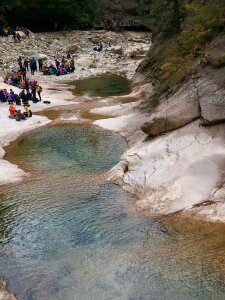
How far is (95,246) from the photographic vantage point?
15.8m

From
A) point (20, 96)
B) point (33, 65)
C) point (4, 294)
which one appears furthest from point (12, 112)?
point (4, 294)

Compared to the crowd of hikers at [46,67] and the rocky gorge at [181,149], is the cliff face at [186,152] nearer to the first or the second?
the rocky gorge at [181,149]

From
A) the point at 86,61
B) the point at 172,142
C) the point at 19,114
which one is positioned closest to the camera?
the point at 172,142

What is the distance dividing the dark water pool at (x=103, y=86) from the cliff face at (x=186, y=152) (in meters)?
17.5

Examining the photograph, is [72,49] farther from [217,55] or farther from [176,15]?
[217,55]

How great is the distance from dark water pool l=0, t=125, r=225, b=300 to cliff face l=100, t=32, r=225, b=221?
922 mm

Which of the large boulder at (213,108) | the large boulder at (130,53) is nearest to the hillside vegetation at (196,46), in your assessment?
the large boulder at (213,108)

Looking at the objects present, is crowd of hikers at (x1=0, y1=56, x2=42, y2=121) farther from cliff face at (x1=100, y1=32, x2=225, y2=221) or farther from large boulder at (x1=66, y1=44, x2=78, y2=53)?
large boulder at (x1=66, y1=44, x2=78, y2=53)

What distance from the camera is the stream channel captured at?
1343 cm

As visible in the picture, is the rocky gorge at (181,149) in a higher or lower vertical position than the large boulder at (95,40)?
higher


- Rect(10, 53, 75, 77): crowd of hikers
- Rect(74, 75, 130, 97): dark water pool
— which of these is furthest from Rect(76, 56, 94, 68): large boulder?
Rect(74, 75, 130, 97): dark water pool

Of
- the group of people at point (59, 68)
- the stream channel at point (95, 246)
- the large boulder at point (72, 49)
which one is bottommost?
the large boulder at point (72, 49)

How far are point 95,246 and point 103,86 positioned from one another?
32.6 meters

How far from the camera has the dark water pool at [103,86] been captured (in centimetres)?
4319
